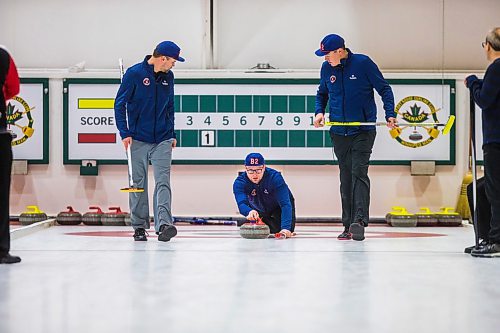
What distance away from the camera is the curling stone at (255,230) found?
22.6 ft

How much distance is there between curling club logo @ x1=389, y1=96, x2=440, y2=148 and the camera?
9984 millimetres

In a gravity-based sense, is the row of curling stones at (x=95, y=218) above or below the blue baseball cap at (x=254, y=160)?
below

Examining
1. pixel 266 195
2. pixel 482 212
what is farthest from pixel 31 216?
pixel 482 212

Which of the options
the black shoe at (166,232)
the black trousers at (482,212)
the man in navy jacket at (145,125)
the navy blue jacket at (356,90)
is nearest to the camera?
the black trousers at (482,212)

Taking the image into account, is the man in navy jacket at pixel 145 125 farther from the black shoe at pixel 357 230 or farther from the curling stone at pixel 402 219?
the curling stone at pixel 402 219

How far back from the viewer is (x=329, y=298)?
3375 mm

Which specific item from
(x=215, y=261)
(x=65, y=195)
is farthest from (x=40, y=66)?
(x=215, y=261)

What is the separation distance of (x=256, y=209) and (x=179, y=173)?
9.61 feet

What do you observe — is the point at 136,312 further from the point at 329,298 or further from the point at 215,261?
the point at 215,261

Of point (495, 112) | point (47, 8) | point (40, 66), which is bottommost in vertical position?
point (495, 112)

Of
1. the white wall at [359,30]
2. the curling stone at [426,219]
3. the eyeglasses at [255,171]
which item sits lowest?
the curling stone at [426,219]

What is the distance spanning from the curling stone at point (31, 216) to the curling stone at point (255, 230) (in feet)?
10.9

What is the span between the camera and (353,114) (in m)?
6.66

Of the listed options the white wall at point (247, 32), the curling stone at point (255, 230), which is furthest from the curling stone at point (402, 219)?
the curling stone at point (255, 230)
